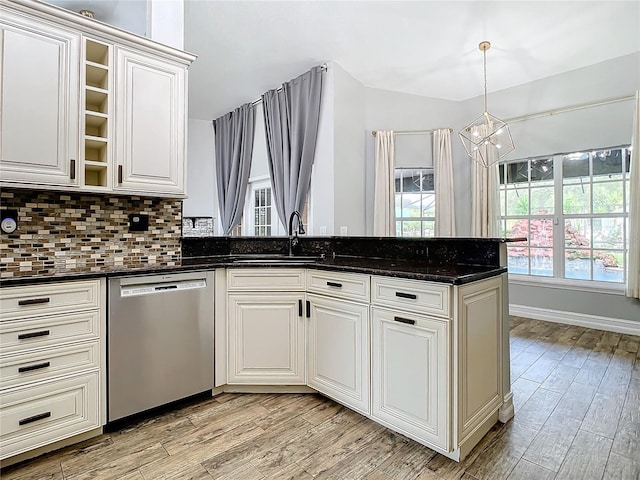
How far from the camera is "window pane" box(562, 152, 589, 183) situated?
422 cm

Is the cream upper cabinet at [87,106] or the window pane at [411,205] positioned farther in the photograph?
the window pane at [411,205]

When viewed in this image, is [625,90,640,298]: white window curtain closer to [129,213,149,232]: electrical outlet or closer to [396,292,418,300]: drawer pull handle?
[396,292,418,300]: drawer pull handle

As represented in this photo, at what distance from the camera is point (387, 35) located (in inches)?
138

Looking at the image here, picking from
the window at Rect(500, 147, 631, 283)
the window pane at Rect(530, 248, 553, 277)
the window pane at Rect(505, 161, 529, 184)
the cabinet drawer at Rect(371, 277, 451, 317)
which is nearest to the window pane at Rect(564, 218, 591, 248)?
the window at Rect(500, 147, 631, 283)

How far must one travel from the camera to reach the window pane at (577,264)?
13.9 ft

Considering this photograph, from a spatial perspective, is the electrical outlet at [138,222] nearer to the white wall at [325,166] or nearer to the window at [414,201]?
the white wall at [325,166]

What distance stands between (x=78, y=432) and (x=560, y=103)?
5604mm

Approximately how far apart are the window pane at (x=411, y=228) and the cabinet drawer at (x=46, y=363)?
13.3 ft

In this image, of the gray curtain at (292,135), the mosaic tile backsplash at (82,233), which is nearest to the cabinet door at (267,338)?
the mosaic tile backsplash at (82,233)

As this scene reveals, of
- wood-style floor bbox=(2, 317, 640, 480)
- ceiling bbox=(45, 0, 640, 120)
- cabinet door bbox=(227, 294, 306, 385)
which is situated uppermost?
ceiling bbox=(45, 0, 640, 120)

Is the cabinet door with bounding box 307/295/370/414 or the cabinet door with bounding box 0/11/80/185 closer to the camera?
the cabinet door with bounding box 0/11/80/185

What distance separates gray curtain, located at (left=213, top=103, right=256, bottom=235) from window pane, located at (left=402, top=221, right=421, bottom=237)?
2.55 m

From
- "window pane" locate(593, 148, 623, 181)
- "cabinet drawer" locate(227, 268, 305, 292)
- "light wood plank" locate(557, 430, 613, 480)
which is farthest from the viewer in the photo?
"window pane" locate(593, 148, 623, 181)

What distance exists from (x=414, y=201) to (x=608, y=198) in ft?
7.32
